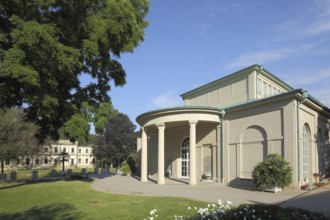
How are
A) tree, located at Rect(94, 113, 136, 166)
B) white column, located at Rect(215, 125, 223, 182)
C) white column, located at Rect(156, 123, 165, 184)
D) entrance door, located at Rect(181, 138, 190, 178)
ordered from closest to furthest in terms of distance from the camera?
white column, located at Rect(156, 123, 165, 184) → white column, located at Rect(215, 125, 223, 182) → entrance door, located at Rect(181, 138, 190, 178) → tree, located at Rect(94, 113, 136, 166)

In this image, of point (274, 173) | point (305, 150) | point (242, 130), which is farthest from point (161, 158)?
point (305, 150)

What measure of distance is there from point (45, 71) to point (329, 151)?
62.9ft

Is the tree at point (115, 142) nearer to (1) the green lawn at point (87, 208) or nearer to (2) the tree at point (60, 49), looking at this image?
(2) the tree at point (60, 49)

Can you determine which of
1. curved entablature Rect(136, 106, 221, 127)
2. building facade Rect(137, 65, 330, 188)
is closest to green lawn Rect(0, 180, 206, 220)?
building facade Rect(137, 65, 330, 188)

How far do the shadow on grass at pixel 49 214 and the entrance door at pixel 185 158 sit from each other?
14954 millimetres

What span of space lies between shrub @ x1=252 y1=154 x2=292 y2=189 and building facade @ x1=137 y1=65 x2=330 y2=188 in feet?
2.64

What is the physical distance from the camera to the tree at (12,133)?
30.8 meters

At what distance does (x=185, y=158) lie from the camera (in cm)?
2591

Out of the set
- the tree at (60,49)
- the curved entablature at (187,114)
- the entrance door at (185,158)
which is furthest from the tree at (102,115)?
the entrance door at (185,158)

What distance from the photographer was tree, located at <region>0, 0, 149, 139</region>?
11484mm

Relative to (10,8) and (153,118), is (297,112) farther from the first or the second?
(10,8)

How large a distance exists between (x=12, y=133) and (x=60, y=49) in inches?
923

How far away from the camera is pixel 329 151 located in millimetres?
22016

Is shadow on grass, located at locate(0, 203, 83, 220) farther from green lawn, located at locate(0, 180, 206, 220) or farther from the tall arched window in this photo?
the tall arched window
